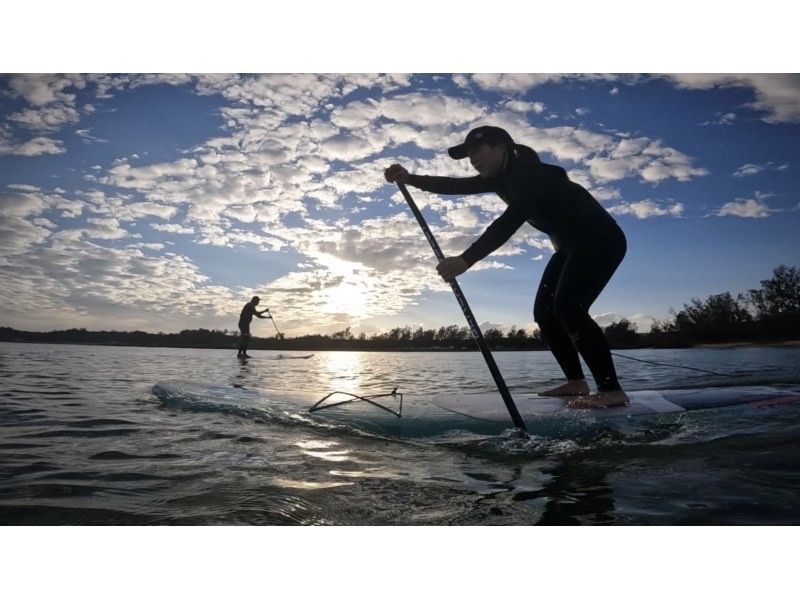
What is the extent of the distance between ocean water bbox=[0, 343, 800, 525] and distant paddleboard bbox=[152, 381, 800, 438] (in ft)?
0.29

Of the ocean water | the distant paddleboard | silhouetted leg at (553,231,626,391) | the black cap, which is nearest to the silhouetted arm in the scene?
the black cap

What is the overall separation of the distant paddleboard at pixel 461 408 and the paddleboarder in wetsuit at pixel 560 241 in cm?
21

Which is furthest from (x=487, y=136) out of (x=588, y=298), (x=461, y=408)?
(x=461, y=408)

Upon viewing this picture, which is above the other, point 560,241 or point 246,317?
point 560,241

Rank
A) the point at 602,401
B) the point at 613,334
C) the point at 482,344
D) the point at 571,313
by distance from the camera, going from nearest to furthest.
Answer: the point at 571,313
the point at 602,401
the point at 482,344
the point at 613,334

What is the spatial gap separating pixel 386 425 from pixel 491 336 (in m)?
1.22

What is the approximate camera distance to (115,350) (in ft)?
14.9

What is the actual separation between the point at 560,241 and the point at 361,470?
76.1 inches

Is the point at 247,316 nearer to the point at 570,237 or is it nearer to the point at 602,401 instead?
the point at 570,237

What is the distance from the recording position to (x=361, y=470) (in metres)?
2.49

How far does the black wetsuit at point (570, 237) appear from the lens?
3053 mm

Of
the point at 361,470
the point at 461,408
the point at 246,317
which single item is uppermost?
the point at 246,317

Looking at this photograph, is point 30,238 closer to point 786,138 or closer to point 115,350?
point 115,350

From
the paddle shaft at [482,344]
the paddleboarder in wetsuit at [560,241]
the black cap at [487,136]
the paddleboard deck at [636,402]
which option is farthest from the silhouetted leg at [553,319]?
the black cap at [487,136]
